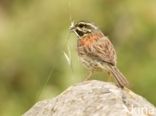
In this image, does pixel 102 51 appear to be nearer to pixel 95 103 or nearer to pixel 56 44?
pixel 95 103

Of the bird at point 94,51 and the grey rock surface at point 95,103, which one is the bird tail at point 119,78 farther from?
the grey rock surface at point 95,103

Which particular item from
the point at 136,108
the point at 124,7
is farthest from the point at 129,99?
the point at 124,7

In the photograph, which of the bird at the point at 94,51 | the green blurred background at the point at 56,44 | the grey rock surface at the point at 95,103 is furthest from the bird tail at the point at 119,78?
the green blurred background at the point at 56,44

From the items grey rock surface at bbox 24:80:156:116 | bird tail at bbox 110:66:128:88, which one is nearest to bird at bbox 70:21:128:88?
bird tail at bbox 110:66:128:88

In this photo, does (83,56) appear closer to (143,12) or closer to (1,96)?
(1,96)

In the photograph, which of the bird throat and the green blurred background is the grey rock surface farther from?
the green blurred background

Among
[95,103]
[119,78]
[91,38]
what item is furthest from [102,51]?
[95,103]
